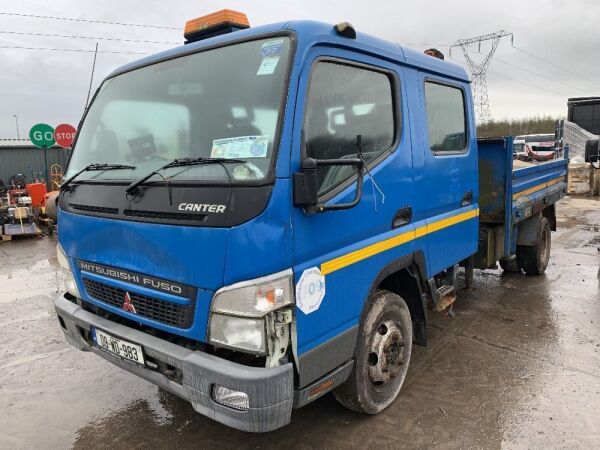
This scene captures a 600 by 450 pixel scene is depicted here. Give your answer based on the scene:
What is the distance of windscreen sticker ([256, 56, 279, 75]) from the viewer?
2.29 meters

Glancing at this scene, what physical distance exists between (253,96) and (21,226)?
9840 mm

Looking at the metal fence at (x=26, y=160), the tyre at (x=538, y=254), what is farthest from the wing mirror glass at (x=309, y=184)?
the metal fence at (x=26, y=160)

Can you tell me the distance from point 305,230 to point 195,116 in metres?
0.90

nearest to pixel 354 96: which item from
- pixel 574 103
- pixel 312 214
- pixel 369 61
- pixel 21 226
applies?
pixel 369 61

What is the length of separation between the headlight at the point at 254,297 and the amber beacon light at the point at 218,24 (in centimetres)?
168

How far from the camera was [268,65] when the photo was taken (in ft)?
7.62

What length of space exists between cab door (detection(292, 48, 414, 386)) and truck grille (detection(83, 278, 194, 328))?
57cm

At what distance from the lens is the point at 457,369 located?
3.71m

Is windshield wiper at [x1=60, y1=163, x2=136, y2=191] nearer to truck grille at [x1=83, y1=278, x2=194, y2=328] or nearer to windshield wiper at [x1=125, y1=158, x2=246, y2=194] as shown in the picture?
windshield wiper at [x1=125, y1=158, x2=246, y2=194]

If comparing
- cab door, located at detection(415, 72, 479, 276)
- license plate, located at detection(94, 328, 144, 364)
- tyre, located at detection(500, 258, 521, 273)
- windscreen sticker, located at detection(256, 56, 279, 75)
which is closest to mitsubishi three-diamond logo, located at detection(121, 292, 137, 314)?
license plate, located at detection(94, 328, 144, 364)

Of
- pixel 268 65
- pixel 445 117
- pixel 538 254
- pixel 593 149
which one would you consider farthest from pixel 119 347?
pixel 593 149

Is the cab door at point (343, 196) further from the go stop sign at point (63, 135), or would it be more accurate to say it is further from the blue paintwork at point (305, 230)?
the go stop sign at point (63, 135)

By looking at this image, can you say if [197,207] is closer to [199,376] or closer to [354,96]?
[199,376]

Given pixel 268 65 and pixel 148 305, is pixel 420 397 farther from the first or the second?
pixel 268 65
